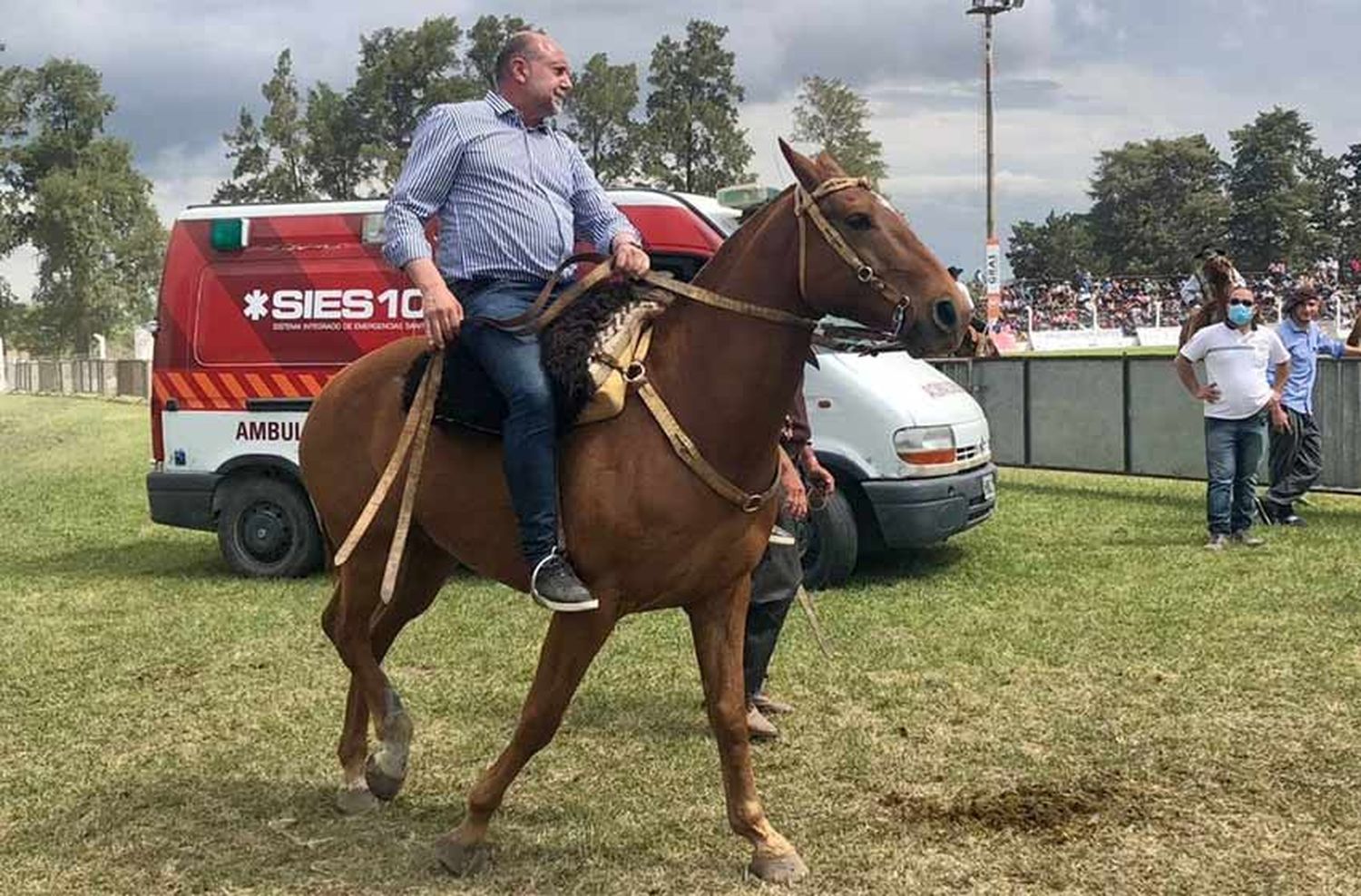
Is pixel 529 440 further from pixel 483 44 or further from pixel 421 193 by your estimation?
pixel 483 44

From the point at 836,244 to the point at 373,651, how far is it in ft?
7.83

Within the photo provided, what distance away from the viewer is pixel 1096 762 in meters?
4.92

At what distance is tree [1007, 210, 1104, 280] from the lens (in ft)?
273

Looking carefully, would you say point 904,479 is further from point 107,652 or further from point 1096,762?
point 107,652

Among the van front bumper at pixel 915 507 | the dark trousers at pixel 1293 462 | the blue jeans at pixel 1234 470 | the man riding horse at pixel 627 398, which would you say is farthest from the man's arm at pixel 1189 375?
the man riding horse at pixel 627 398

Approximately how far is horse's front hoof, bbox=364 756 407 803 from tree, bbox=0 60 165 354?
6774 centimetres

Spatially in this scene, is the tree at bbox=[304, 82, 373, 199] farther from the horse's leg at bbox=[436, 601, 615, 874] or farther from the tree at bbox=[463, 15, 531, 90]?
the horse's leg at bbox=[436, 601, 615, 874]

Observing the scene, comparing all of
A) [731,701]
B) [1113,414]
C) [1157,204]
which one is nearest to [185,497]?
[731,701]

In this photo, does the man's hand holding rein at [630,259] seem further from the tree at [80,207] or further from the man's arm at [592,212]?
the tree at [80,207]

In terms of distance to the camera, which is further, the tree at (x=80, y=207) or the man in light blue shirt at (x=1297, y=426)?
the tree at (x=80, y=207)

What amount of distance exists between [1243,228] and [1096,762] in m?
76.2

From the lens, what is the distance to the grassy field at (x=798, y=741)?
13.4ft

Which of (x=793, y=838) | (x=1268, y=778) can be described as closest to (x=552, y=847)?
(x=793, y=838)

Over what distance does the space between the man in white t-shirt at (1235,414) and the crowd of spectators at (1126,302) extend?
98.6ft
